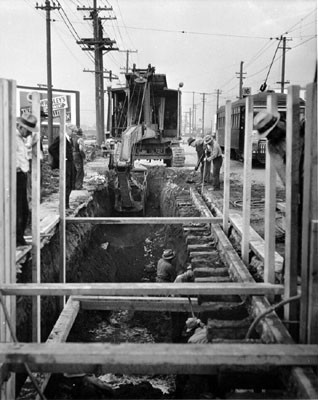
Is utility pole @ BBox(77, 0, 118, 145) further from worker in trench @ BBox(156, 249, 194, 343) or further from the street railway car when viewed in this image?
worker in trench @ BBox(156, 249, 194, 343)

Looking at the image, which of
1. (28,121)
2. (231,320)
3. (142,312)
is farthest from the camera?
(142,312)

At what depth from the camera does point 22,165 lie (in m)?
5.99

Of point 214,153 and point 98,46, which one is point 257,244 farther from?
point 98,46

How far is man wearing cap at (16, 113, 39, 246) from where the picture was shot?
4.91m

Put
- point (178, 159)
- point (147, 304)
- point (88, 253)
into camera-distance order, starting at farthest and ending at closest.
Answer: point (178, 159)
point (88, 253)
point (147, 304)

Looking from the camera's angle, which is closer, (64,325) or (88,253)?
(64,325)

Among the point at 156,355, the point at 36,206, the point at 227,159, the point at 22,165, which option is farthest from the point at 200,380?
the point at 22,165

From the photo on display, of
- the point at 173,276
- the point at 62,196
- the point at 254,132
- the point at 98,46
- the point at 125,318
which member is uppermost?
the point at 98,46

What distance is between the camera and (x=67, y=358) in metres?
3.19

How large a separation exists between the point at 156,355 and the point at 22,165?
3633 millimetres

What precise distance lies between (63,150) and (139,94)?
1440cm

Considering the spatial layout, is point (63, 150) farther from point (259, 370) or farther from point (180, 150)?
point (180, 150)

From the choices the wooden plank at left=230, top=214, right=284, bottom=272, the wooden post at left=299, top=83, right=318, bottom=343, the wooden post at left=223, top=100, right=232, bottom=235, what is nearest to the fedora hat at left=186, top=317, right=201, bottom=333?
the wooden plank at left=230, top=214, right=284, bottom=272

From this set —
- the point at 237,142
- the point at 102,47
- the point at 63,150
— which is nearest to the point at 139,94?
the point at 237,142
